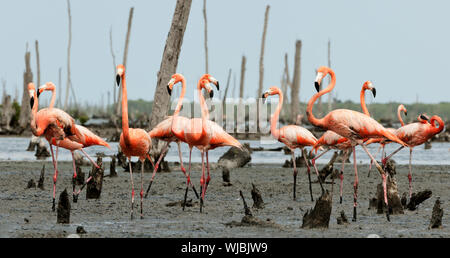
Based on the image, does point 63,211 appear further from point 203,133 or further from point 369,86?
point 369,86

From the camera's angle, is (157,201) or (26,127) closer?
(157,201)

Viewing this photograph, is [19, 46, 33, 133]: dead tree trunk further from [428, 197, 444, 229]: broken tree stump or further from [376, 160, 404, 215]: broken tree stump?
[428, 197, 444, 229]: broken tree stump

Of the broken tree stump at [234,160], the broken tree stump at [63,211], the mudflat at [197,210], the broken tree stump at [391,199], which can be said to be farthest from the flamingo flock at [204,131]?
the broken tree stump at [234,160]

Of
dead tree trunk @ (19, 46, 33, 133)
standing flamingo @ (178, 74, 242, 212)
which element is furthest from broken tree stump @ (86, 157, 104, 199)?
dead tree trunk @ (19, 46, 33, 133)

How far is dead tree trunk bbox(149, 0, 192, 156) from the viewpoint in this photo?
14773 mm

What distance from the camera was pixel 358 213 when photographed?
9164mm

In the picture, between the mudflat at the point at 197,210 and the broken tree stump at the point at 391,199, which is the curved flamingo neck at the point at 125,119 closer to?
the mudflat at the point at 197,210

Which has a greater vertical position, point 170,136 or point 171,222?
point 170,136

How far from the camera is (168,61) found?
14859 mm

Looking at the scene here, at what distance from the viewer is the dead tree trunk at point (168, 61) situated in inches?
582
